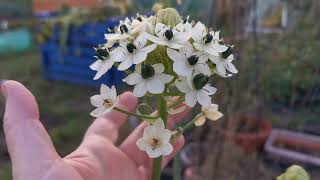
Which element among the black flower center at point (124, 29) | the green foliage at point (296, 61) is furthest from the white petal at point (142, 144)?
the green foliage at point (296, 61)

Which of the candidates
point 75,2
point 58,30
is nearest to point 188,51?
point 58,30

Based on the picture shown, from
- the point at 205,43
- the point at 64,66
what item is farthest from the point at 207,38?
the point at 64,66

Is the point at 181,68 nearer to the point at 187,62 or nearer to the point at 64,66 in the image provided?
the point at 187,62

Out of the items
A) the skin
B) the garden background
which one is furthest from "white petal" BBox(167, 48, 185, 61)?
the garden background

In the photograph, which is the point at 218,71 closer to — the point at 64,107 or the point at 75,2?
the point at 64,107

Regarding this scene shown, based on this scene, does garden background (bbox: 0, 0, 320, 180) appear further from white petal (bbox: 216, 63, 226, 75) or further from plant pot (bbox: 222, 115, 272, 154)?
white petal (bbox: 216, 63, 226, 75)

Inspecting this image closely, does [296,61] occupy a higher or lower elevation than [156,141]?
lower

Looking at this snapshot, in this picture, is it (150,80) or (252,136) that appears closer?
(150,80)
